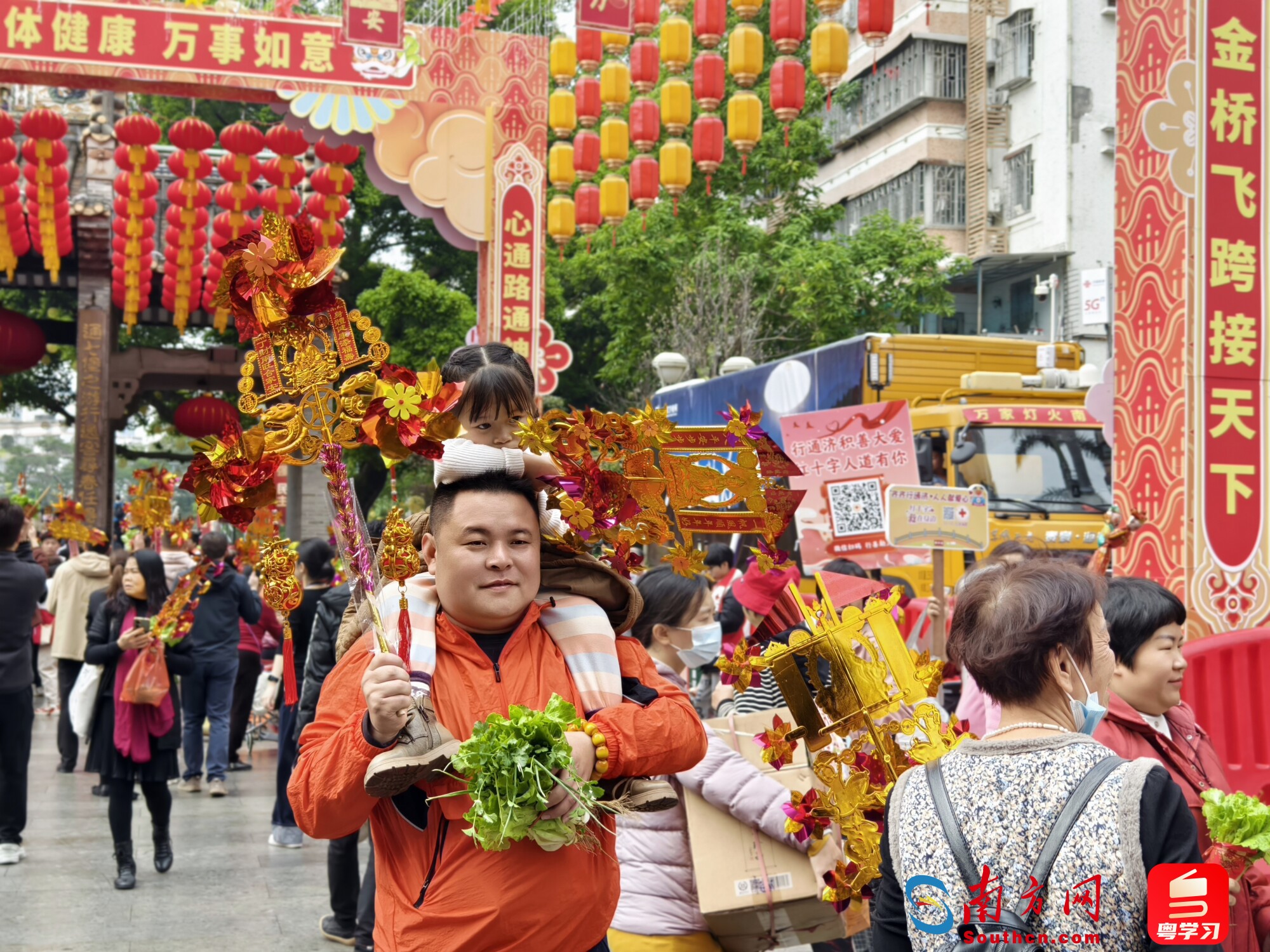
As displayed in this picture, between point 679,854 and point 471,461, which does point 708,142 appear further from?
point 471,461

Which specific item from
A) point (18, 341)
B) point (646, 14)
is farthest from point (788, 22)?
point (18, 341)

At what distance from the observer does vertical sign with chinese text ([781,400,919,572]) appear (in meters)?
7.03

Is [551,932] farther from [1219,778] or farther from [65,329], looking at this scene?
[65,329]

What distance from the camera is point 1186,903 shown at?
189cm

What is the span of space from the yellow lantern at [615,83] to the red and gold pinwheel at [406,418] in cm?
875

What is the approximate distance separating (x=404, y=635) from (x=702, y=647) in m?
→ 1.91

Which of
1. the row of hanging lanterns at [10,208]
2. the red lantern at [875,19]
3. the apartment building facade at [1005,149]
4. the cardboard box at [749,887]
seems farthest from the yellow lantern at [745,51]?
the apartment building facade at [1005,149]

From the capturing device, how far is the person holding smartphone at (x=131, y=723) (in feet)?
21.1

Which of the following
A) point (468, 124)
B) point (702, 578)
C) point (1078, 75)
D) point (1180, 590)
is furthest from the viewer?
point (1078, 75)

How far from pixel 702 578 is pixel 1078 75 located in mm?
23383

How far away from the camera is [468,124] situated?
12.7 meters

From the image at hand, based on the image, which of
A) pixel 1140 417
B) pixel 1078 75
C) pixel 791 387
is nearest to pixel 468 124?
pixel 791 387

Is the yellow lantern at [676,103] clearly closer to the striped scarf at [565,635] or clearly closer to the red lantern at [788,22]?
the red lantern at [788,22]

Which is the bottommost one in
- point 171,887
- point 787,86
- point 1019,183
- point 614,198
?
point 171,887
